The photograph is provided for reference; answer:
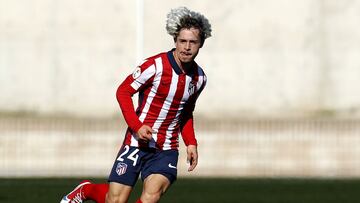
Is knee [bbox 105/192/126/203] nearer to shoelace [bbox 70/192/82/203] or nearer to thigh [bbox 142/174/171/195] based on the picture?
thigh [bbox 142/174/171/195]

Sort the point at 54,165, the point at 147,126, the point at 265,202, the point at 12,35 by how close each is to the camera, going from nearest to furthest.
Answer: the point at 147,126 → the point at 265,202 → the point at 54,165 → the point at 12,35

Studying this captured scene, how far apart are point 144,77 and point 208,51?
12.0m

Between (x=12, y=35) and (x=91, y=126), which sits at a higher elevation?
(x=12, y=35)

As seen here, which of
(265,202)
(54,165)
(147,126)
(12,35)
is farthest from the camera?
(12,35)

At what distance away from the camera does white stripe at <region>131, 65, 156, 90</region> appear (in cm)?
982

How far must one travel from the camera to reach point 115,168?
1012 centimetres

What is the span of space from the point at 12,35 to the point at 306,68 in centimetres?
525

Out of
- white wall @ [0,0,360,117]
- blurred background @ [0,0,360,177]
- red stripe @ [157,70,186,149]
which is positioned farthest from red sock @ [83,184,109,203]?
white wall @ [0,0,360,117]

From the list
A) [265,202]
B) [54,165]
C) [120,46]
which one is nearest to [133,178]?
[265,202]

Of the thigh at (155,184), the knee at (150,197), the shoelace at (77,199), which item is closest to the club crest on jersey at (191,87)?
the thigh at (155,184)

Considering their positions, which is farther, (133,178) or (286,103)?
(286,103)

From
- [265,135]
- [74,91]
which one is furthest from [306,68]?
[74,91]

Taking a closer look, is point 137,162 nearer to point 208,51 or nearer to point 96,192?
point 96,192

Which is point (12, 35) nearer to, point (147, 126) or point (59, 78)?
point (59, 78)
